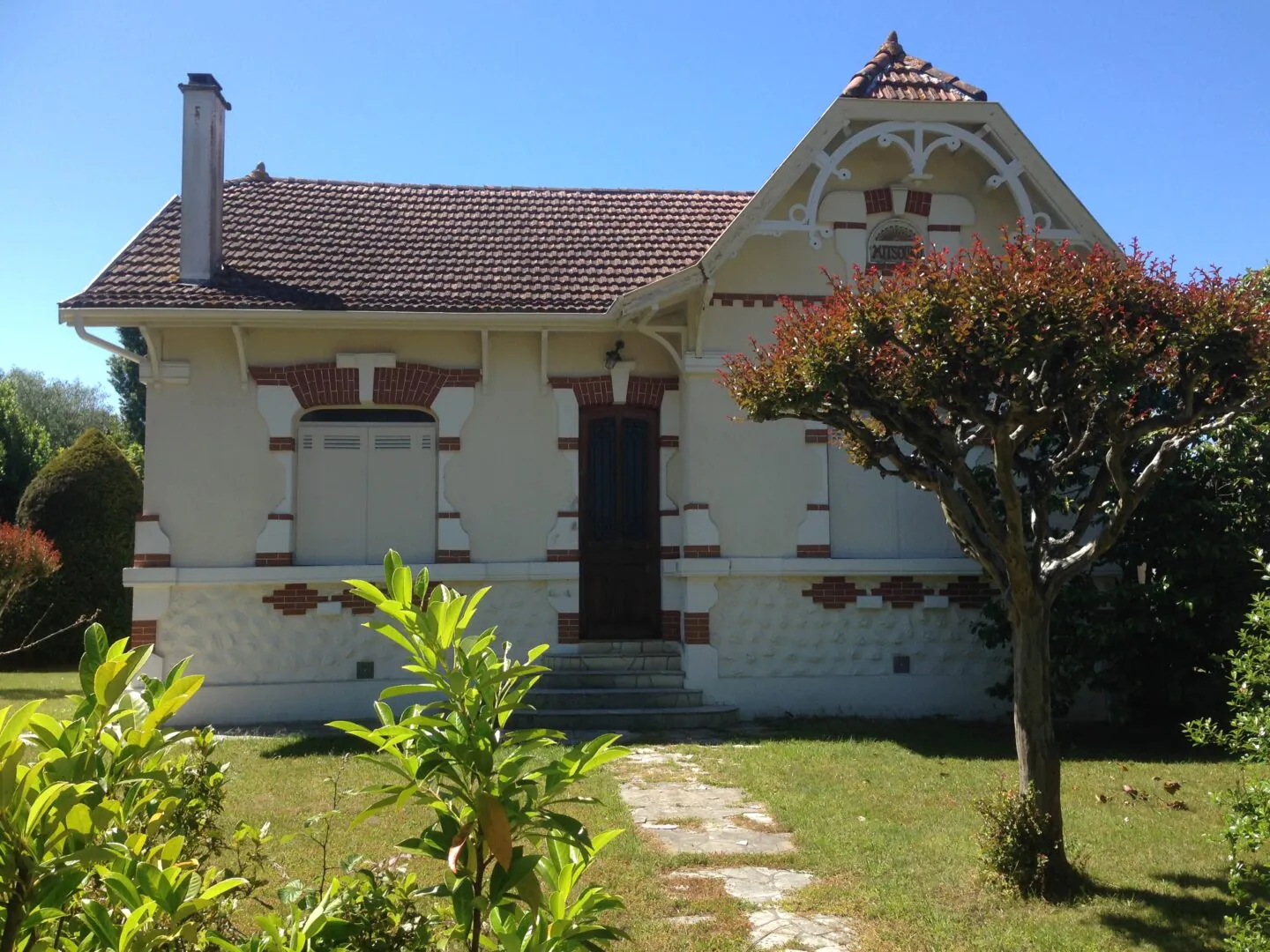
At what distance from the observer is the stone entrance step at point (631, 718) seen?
10.2 metres

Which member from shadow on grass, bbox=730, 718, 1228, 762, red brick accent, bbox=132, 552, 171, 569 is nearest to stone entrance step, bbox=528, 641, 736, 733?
shadow on grass, bbox=730, 718, 1228, 762

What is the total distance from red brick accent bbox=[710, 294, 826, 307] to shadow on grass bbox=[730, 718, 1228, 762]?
14.7 feet

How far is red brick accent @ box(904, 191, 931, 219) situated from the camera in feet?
37.8

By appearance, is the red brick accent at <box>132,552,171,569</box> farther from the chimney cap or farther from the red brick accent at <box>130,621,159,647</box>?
the chimney cap

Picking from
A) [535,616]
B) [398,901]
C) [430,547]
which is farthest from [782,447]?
[398,901]

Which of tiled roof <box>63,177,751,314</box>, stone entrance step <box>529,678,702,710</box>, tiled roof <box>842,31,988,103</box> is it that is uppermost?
tiled roof <box>842,31,988,103</box>

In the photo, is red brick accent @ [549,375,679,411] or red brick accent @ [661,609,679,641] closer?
red brick accent @ [661,609,679,641]

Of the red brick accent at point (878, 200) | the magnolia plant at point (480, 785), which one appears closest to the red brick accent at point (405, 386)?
the red brick accent at point (878, 200)

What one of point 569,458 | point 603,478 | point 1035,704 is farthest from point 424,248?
point 1035,704

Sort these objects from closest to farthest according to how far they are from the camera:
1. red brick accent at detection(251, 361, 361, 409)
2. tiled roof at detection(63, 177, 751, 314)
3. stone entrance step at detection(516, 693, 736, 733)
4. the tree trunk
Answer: the tree trunk, stone entrance step at detection(516, 693, 736, 733), tiled roof at detection(63, 177, 751, 314), red brick accent at detection(251, 361, 361, 409)

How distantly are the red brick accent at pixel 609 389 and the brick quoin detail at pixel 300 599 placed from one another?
283 cm

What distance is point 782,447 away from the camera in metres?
11.3

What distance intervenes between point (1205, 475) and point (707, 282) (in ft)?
16.8

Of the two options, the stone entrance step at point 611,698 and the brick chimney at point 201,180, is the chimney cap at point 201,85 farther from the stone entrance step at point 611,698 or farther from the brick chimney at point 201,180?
the stone entrance step at point 611,698
